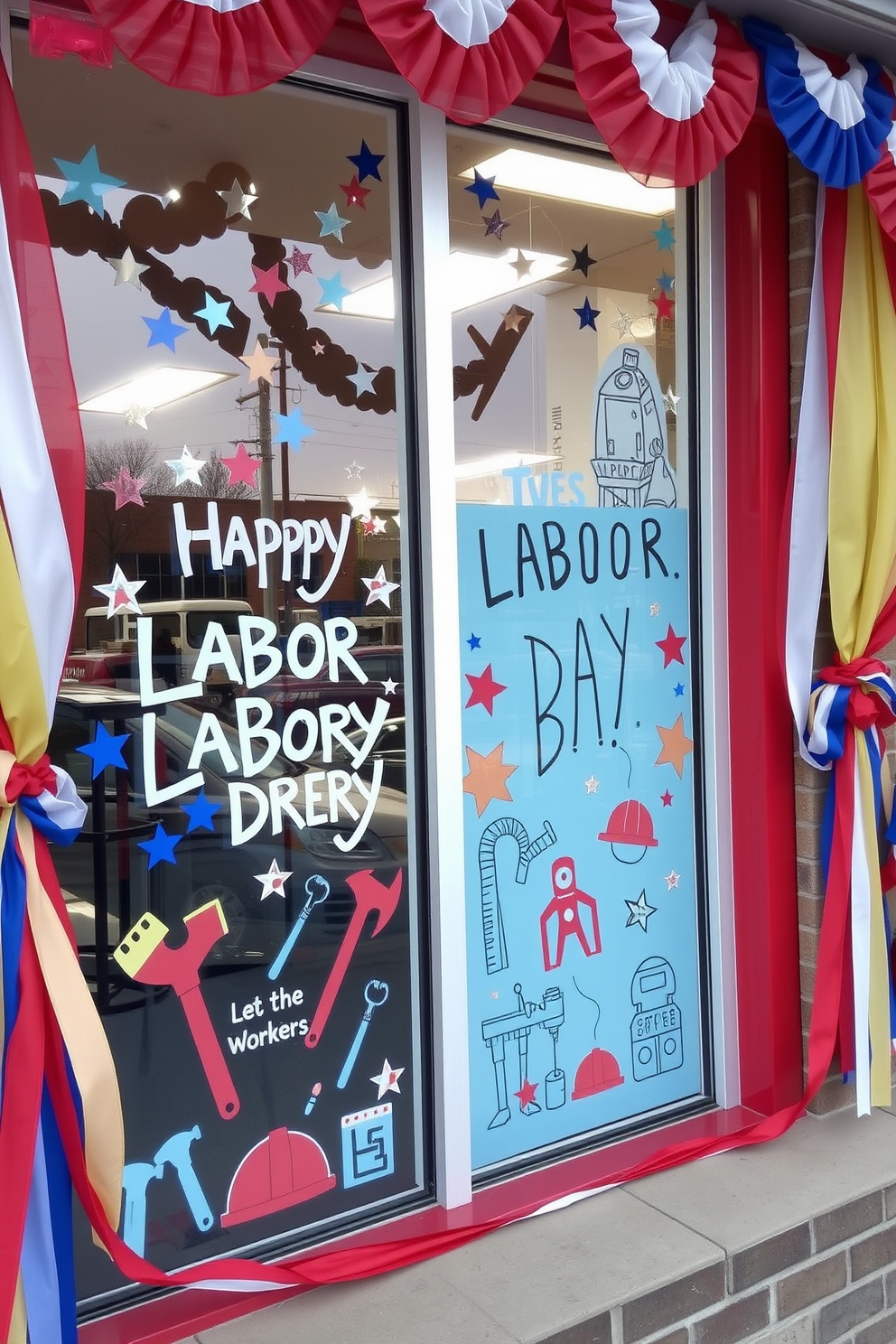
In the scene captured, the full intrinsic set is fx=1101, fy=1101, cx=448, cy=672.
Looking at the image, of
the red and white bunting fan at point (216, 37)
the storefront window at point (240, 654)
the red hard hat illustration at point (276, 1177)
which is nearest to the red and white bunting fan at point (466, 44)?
the red and white bunting fan at point (216, 37)

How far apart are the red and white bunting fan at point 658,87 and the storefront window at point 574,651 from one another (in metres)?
0.41

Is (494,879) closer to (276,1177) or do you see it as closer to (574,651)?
(574,651)

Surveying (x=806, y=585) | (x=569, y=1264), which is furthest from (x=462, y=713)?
(x=569, y=1264)

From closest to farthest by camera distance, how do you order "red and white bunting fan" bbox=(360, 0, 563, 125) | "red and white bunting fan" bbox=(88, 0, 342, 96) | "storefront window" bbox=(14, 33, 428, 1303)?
"red and white bunting fan" bbox=(88, 0, 342, 96)
"red and white bunting fan" bbox=(360, 0, 563, 125)
"storefront window" bbox=(14, 33, 428, 1303)

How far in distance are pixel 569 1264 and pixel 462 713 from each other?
111cm

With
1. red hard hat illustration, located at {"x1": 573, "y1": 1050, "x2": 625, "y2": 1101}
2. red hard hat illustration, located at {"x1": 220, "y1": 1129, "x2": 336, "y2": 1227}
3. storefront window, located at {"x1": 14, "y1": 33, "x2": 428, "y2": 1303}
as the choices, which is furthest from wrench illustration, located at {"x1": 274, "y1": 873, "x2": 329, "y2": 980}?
red hard hat illustration, located at {"x1": 573, "y1": 1050, "x2": 625, "y2": 1101}

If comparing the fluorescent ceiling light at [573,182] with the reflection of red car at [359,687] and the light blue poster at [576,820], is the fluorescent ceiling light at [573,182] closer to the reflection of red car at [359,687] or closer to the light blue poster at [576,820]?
the light blue poster at [576,820]

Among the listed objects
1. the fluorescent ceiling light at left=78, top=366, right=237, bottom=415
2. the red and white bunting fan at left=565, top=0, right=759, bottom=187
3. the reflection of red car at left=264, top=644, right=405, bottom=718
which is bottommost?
the reflection of red car at left=264, top=644, right=405, bottom=718

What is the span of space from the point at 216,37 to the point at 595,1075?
7.31ft

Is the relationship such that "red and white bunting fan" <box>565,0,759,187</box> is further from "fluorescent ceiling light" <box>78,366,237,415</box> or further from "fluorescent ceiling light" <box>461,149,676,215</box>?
"fluorescent ceiling light" <box>78,366,237,415</box>

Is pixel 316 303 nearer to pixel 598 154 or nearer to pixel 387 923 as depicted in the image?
pixel 598 154

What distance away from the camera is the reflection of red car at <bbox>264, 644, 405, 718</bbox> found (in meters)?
2.20

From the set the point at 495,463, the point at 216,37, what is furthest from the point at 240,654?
the point at 216,37

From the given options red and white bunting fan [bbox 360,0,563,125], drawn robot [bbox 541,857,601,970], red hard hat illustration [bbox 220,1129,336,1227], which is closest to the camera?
red and white bunting fan [bbox 360,0,563,125]
